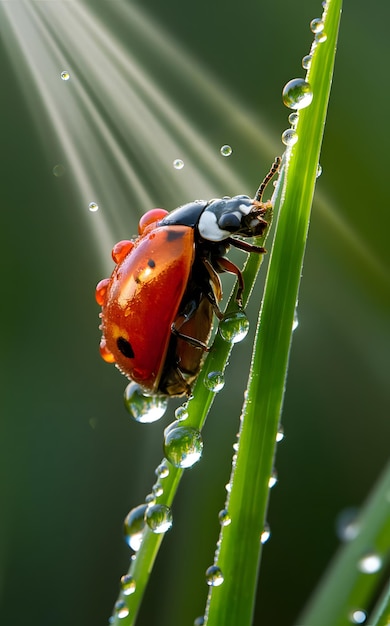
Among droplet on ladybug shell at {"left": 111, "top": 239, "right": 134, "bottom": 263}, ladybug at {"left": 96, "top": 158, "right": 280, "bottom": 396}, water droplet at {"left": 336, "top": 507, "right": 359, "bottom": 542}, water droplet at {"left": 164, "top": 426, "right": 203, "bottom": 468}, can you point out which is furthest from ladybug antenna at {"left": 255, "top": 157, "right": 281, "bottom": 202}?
water droplet at {"left": 336, "top": 507, "right": 359, "bottom": 542}

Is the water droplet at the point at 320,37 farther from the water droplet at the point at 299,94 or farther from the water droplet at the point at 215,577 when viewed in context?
the water droplet at the point at 215,577

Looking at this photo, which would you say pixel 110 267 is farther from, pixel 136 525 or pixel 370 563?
pixel 370 563

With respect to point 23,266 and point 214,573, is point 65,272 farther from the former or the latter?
point 214,573

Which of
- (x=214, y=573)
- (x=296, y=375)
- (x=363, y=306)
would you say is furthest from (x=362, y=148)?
(x=214, y=573)

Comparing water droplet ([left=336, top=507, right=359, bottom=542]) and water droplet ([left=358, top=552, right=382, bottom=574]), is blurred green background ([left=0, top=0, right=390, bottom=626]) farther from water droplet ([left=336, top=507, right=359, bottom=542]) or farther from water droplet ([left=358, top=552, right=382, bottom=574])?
water droplet ([left=358, top=552, right=382, bottom=574])

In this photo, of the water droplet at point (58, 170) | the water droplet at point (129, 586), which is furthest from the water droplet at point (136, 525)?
the water droplet at point (58, 170)

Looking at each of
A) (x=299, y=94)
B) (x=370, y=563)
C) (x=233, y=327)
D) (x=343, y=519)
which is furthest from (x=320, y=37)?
(x=343, y=519)

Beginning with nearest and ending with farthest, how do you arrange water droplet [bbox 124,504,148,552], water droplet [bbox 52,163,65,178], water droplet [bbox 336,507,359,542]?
water droplet [bbox 124,504,148,552]
water droplet [bbox 336,507,359,542]
water droplet [bbox 52,163,65,178]
